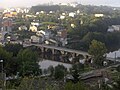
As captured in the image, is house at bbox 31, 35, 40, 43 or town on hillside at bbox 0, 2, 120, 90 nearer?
town on hillside at bbox 0, 2, 120, 90

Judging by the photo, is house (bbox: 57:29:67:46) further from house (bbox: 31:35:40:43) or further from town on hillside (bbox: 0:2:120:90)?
house (bbox: 31:35:40:43)

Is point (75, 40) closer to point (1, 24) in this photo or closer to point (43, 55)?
point (43, 55)

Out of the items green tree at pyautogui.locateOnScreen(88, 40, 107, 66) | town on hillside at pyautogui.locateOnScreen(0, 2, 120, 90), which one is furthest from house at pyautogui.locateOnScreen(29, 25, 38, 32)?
green tree at pyautogui.locateOnScreen(88, 40, 107, 66)

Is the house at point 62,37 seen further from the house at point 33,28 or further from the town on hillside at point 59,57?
the house at point 33,28

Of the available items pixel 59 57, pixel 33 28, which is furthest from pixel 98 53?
pixel 33 28

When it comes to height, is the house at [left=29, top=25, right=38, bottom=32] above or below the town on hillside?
below

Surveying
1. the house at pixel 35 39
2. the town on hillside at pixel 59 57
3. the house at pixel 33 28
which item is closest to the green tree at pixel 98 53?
the town on hillside at pixel 59 57

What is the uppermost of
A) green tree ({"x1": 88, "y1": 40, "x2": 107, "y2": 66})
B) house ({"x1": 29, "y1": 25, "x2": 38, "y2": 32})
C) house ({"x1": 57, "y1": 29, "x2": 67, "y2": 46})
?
green tree ({"x1": 88, "y1": 40, "x2": 107, "y2": 66})

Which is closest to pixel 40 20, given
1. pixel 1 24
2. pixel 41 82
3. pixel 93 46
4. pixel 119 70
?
pixel 1 24

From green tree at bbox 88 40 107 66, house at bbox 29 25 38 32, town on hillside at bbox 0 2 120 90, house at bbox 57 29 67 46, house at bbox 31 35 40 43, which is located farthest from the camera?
house at bbox 29 25 38 32

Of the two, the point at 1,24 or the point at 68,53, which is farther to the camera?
the point at 1,24

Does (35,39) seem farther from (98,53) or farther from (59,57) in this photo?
(98,53)
